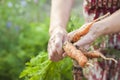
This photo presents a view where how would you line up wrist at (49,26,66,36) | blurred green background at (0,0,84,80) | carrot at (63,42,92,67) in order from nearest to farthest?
carrot at (63,42,92,67) < wrist at (49,26,66,36) < blurred green background at (0,0,84,80)

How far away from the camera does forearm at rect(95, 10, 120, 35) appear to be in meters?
2.30

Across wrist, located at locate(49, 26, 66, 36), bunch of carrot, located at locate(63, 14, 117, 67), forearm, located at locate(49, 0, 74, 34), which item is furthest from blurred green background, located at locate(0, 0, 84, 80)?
bunch of carrot, located at locate(63, 14, 117, 67)

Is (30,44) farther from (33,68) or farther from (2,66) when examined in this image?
(33,68)

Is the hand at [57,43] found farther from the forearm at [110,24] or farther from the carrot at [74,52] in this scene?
the forearm at [110,24]

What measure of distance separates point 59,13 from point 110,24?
343 millimetres

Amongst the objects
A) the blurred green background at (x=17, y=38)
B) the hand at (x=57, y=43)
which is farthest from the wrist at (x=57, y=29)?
the blurred green background at (x=17, y=38)

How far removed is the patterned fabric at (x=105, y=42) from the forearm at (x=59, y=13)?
0.10 metres

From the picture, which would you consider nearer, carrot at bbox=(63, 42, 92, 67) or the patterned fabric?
carrot at bbox=(63, 42, 92, 67)

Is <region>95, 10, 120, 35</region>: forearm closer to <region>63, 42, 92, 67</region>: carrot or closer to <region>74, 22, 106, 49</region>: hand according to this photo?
<region>74, 22, 106, 49</region>: hand

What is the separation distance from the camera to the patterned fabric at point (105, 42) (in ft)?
8.22

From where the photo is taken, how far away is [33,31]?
186 inches

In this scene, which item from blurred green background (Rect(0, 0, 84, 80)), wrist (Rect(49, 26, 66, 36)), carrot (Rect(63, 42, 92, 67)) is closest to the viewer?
carrot (Rect(63, 42, 92, 67))

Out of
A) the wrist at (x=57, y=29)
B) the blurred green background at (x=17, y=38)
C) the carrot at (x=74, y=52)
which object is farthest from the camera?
the blurred green background at (x=17, y=38)

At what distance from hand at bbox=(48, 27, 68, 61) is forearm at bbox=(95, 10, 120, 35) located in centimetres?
18
